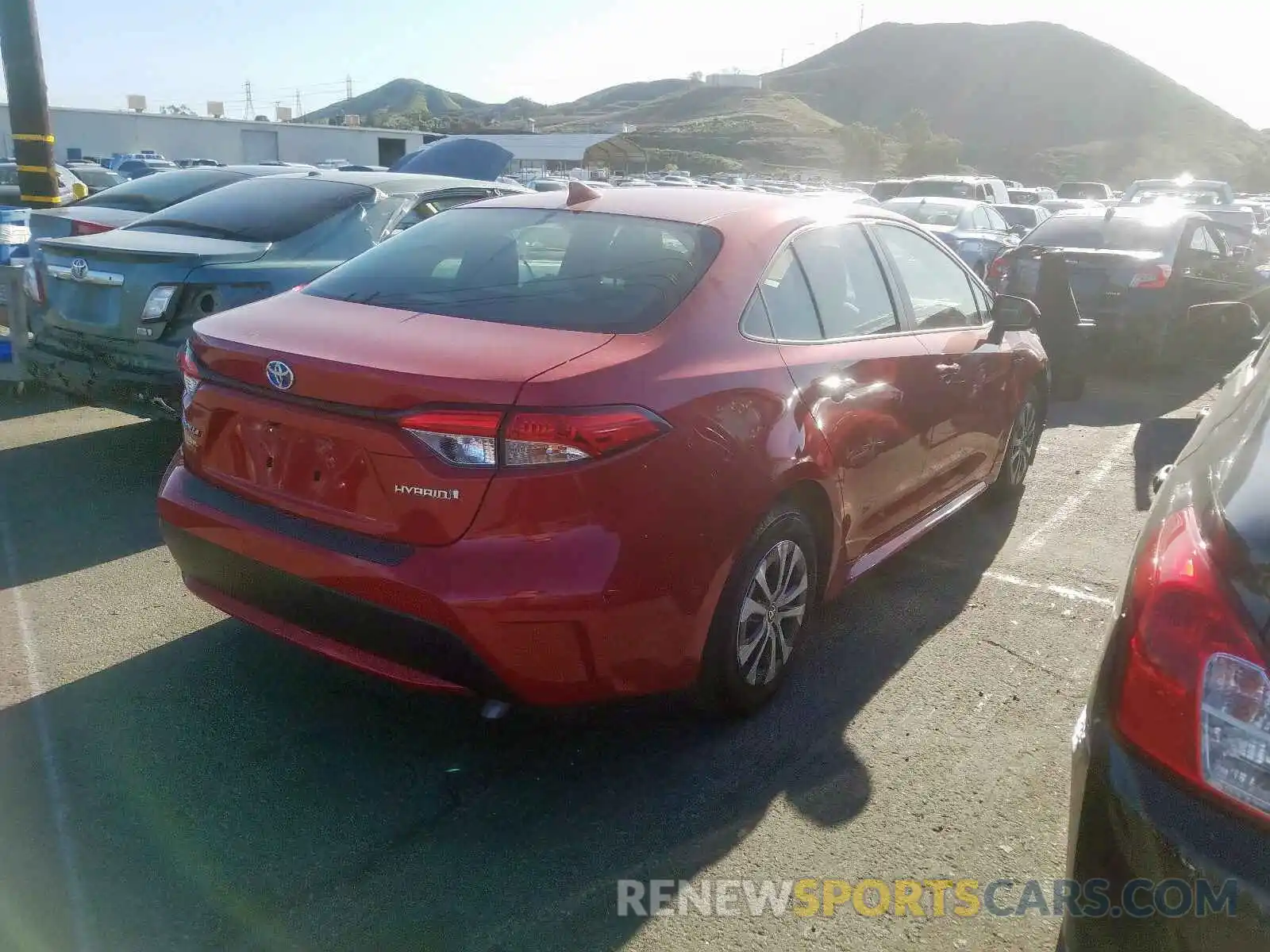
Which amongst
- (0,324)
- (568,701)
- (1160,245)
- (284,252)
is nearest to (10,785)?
(568,701)

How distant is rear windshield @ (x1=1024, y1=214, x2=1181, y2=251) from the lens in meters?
10.6

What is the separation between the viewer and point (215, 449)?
326 centimetres

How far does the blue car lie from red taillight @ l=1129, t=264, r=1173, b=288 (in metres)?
3.76

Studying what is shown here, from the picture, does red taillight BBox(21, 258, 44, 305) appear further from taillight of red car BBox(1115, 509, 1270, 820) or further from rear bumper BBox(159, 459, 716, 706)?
taillight of red car BBox(1115, 509, 1270, 820)

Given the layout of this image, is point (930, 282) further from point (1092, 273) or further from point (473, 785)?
point (1092, 273)

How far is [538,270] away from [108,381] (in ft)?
9.42

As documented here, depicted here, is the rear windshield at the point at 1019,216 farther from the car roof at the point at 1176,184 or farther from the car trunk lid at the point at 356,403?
the car trunk lid at the point at 356,403

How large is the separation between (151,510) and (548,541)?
3277 millimetres

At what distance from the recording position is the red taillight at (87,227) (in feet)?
24.6

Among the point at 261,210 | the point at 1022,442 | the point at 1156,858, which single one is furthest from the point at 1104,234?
the point at 1156,858

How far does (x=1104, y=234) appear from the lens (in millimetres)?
11008

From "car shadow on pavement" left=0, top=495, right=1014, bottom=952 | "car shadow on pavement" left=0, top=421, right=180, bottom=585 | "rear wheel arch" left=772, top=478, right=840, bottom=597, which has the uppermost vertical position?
"rear wheel arch" left=772, top=478, right=840, bottom=597

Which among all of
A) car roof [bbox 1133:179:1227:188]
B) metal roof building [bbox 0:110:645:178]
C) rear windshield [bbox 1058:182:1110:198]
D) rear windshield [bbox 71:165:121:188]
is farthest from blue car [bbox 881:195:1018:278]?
metal roof building [bbox 0:110:645:178]

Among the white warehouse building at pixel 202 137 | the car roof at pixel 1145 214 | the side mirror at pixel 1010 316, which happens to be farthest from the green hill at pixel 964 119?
the side mirror at pixel 1010 316
